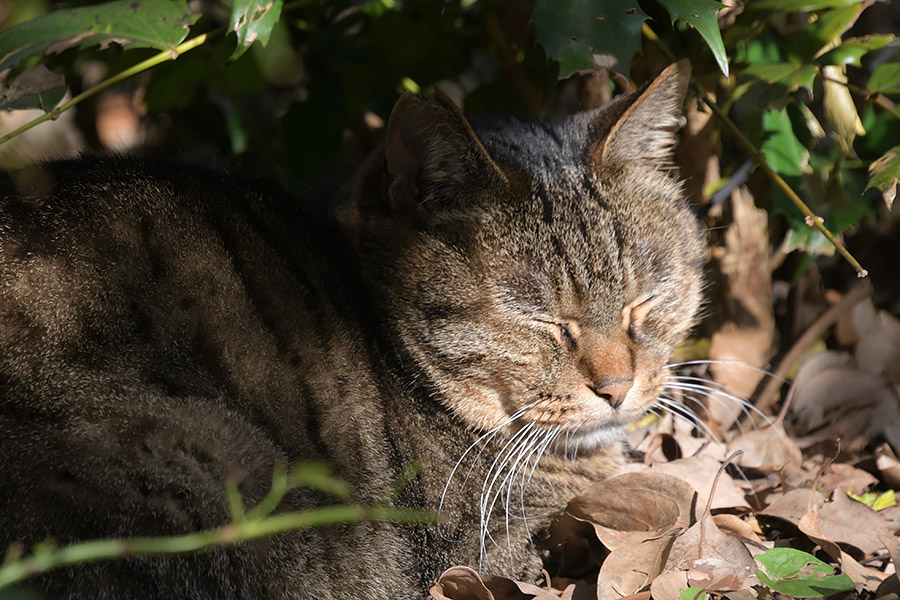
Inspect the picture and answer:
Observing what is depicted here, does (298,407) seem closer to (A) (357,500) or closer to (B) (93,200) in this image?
(A) (357,500)

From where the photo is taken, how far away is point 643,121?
2.47 metres

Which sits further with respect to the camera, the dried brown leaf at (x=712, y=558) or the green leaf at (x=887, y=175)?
the green leaf at (x=887, y=175)

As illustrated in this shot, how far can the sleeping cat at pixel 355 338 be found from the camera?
1.83 meters

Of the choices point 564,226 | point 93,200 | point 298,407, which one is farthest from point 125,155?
point 564,226

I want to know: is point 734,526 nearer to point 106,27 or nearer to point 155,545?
point 155,545

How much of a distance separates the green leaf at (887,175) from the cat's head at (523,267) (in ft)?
1.83

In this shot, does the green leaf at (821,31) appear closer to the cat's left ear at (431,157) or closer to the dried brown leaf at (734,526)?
the cat's left ear at (431,157)

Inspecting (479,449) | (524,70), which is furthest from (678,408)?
(524,70)

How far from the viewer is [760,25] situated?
2717 mm

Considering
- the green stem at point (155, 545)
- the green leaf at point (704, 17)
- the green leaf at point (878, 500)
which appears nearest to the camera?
the green stem at point (155, 545)

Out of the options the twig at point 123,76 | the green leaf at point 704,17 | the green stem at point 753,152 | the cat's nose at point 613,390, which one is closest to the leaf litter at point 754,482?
the cat's nose at point 613,390

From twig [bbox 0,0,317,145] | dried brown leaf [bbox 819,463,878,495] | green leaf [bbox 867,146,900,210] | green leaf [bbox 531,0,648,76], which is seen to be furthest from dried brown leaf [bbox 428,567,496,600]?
twig [bbox 0,0,317,145]

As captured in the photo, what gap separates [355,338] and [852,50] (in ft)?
5.53

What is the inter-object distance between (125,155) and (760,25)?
195cm
